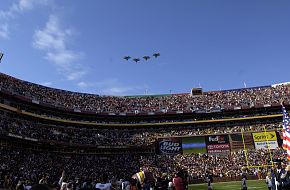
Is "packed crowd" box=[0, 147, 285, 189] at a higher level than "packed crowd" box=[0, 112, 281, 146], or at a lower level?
lower

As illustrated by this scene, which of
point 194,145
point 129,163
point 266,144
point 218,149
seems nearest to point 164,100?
point 194,145

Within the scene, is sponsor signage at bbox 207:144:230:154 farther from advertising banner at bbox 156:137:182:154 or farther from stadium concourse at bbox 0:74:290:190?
advertising banner at bbox 156:137:182:154

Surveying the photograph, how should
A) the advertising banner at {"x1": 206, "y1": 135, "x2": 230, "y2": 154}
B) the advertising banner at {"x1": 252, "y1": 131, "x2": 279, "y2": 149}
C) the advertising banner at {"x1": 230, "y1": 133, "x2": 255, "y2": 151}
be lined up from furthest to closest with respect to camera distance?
1. the advertising banner at {"x1": 206, "y1": 135, "x2": 230, "y2": 154}
2. the advertising banner at {"x1": 230, "y1": 133, "x2": 255, "y2": 151}
3. the advertising banner at {"x1": 252, "y1": 131, "x2": 279, "y2": 149}

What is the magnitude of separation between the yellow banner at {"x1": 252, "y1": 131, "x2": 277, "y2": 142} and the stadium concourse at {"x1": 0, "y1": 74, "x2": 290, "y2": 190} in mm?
176

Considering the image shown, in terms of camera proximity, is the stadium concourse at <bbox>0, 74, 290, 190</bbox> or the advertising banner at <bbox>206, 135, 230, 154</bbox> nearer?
the stadium concourse at <bbox>0, 74, 290, 190</bbox>

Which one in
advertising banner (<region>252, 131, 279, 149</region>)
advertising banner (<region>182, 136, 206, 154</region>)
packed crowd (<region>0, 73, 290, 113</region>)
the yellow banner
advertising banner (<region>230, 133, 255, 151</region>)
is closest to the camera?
advertising banner (<region>252, 131, 279, 149</region>)

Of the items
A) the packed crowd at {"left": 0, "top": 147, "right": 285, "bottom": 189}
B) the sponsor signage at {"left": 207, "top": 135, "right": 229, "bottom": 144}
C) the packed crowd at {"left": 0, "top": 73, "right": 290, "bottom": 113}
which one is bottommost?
the packed crowd at {"left": 0, "top": 147, "right": 285, "bottom": 189}

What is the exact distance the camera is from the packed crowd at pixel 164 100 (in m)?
61.6

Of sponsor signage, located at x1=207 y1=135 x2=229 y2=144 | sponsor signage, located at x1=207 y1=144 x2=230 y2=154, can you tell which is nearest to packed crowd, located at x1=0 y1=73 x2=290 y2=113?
sponsor signage, located at x1=207 y1=135 x2=229 y2=144

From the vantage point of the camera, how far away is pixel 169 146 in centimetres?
5781

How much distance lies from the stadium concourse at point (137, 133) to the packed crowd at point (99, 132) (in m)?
0.19

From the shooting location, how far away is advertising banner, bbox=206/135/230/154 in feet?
189

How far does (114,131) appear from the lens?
6191 centimetres

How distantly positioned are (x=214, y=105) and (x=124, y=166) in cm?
2653
